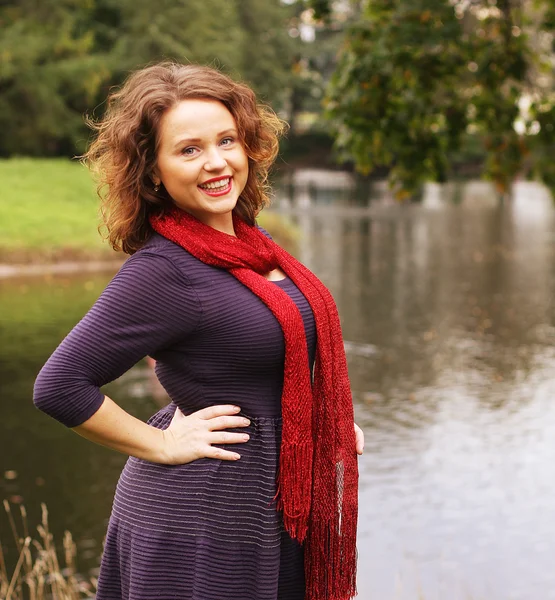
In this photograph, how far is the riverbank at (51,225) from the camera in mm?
20203

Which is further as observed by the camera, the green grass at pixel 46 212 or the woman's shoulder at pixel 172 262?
the green grass at pixel 46 212

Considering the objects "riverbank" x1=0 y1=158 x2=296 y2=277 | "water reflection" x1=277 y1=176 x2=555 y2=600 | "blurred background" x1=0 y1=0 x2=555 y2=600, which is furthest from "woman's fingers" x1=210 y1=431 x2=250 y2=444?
"riverbank" x1=0 y1=158 x2=296 y2=277

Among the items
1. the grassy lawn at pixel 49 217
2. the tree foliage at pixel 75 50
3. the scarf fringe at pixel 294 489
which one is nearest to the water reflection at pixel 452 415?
the scarf fringe at pixel 294 489

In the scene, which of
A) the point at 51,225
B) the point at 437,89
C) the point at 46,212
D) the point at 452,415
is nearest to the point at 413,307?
the point at 452,415

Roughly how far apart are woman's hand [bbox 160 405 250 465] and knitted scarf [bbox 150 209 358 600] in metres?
0.12

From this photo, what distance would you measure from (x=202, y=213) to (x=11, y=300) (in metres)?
15.2

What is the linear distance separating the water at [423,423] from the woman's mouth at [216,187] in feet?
15.0

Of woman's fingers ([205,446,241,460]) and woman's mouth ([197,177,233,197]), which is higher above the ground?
woman's mouth ([197,177,233,197])

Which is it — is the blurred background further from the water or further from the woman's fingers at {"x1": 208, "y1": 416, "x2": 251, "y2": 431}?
the woman's fingers at {"x1": 208, "y1": 416, "x2": 251, "y2": 431}

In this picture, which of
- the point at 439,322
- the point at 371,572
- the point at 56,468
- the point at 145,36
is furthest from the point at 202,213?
the point at 145,36

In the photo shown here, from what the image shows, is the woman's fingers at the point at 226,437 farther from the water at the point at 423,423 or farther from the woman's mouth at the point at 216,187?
the water at the point at 423,423

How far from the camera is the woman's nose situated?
89.5 inches

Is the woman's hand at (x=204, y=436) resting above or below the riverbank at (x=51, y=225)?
above

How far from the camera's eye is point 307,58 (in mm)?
58938
